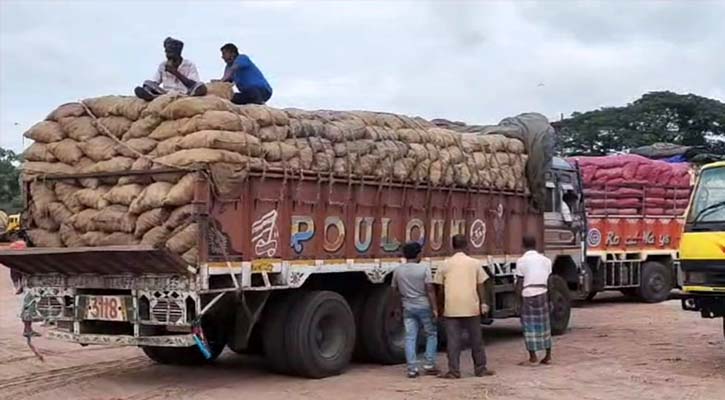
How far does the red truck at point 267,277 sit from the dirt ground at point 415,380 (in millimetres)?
390

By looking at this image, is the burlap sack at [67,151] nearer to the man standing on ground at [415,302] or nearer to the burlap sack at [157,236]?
the burlap sack at [157,236]

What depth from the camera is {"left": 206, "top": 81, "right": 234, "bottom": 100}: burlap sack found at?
10.1 meters

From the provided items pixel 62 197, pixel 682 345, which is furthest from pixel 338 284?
pixel 682 345

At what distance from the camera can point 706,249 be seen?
416 inches

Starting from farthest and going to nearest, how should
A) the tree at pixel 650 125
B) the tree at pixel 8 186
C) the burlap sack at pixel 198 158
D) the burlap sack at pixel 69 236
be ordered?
the tree at pixel 8 186, the tree at pixel 650 125, the burlap sack at pixel 69 236, the burlap sack at pixel 198 158

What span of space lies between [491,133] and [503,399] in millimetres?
5635

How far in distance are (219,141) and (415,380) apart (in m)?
3.26

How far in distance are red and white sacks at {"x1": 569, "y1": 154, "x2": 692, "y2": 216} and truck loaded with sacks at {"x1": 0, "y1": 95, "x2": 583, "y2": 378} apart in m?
7.95

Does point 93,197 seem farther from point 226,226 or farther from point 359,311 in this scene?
point 359,311

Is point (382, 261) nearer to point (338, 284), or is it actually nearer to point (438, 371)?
point (338, 284)

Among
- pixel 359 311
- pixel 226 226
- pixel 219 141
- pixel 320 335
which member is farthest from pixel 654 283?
pixel 219 141

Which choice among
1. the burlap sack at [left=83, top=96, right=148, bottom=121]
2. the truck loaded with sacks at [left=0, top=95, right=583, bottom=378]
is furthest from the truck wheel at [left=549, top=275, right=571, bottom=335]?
the burlap sack at [left=83, top=96, right=148, bottom=121]

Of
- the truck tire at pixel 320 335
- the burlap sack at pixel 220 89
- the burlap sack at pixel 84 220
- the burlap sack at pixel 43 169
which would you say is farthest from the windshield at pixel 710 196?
the burlap sack at pixel 43 169

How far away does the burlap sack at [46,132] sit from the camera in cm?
1040
